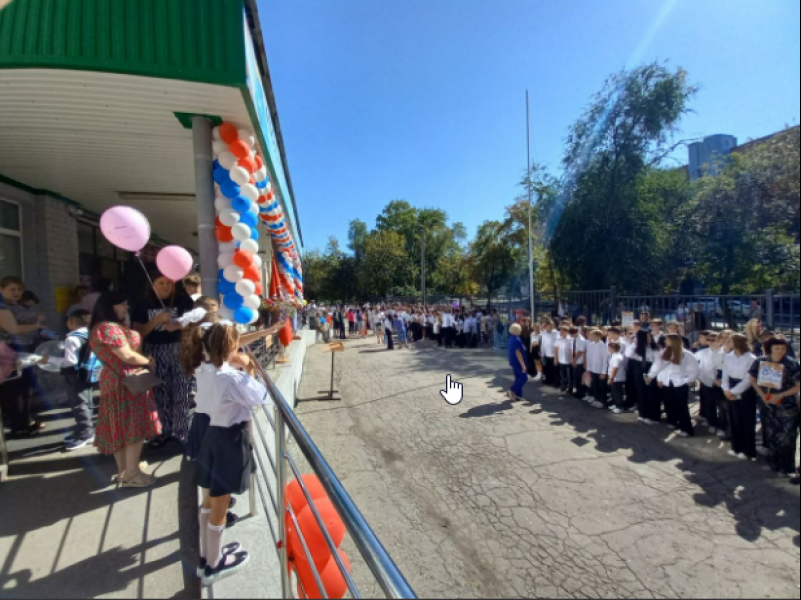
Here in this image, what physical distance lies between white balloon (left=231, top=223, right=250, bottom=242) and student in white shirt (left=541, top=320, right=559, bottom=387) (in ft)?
18.8

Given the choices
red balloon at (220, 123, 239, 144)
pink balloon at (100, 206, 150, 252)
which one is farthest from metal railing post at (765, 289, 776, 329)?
pink balloon at (100, 206, 150, 252)

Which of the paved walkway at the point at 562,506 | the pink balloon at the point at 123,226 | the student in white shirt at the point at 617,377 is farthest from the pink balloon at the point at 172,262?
the student in white shirt at the point at 617,377

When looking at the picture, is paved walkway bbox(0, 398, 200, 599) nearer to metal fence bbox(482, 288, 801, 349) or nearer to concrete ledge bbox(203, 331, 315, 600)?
concrete ledge bbox(203, 331, 315, 600)

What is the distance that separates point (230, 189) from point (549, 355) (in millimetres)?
6097

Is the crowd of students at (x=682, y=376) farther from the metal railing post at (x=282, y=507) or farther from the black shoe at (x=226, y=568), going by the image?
the black shoe at (x=226, y=568)

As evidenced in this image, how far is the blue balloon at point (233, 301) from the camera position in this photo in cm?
361

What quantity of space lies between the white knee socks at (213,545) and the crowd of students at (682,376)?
8.48ft

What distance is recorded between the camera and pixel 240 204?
361 centimetres

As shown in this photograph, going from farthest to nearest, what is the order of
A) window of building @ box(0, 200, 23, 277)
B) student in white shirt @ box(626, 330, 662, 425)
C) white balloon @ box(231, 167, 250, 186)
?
student in white shirt @ box(626, 330, 662, 425) → window of building @ box(0, 200, 23, 277) → white balloon @ box(231, 167, 250, 186)

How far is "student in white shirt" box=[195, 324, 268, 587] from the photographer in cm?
176

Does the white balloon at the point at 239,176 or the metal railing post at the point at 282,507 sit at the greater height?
the white balloon at the point at 239,176

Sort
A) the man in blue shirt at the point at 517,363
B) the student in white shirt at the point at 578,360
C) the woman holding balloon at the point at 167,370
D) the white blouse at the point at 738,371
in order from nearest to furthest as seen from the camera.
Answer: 1. the white blouse at the point at 738,371
2. the woman holding balloon at the point at 167,370
3. the man in blue shirt at the point at 517,363
4. the student in white shirt at the point at 578,360

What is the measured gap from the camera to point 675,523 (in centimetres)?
267

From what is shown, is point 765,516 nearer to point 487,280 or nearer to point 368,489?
point 368,489
